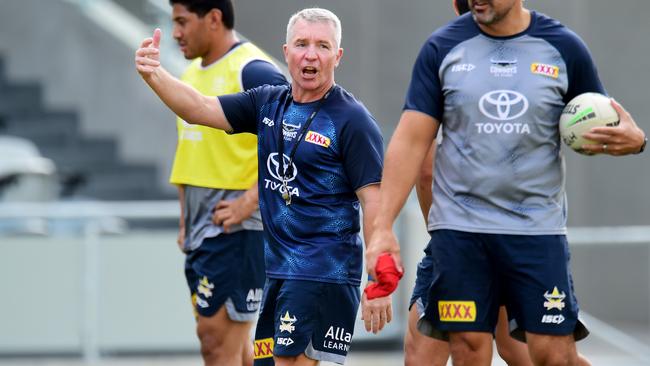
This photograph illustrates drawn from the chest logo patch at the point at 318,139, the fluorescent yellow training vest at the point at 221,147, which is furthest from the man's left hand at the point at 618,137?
the fluorescent yellow training vest at the point at 221,147

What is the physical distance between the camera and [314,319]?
635 centimetres

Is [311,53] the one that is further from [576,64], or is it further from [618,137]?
[618,137]

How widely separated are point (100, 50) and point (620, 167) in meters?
6.22

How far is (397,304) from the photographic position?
12727mm

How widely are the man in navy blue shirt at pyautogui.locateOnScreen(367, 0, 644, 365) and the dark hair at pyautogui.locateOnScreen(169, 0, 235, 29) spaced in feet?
7.06

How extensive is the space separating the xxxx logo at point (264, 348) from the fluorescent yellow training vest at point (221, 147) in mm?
1363

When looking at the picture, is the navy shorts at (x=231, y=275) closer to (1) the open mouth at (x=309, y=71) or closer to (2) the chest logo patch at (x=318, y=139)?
(2) the chest logo patch at (x=318, y=139)

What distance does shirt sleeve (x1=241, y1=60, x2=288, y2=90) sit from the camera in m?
7.46

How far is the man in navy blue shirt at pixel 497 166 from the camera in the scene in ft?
19.5

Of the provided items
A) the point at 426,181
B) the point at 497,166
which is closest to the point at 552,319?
the point at 497,166

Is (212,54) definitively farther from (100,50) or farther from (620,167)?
(620,167)

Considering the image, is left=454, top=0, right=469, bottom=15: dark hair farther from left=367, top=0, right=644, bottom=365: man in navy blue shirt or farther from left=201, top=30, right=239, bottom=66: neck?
left=201, top=30, right=239, bottom=66: neck

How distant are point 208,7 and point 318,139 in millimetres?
1822

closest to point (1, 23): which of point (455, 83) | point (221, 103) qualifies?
point (221, 103)
